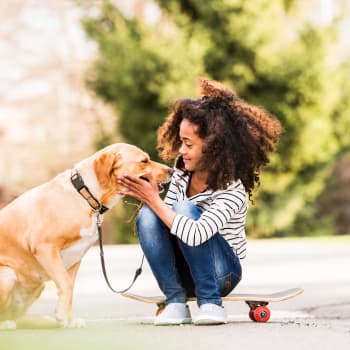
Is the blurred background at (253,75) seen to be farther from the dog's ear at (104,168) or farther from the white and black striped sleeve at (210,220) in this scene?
the white and black striped sleeve at (210,220)

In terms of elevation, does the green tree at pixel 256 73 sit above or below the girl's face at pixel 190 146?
above

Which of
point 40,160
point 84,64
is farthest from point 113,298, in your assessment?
point 84,64

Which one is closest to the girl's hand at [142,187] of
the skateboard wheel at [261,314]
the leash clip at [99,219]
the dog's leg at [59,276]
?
the leash clip at [99,219]

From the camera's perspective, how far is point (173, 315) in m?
4.94

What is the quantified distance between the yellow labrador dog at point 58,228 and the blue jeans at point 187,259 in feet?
0.93

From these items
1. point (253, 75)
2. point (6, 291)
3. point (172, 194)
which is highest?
point (253, 75)

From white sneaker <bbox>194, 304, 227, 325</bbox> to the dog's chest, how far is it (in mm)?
670

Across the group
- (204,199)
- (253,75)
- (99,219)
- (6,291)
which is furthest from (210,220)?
(253,75)

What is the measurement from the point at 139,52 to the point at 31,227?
1339 centimetres

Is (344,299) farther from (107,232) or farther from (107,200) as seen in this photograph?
(107,232)

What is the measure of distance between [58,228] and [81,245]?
0.53 ft

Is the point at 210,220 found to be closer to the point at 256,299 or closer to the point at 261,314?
the point at 256,299

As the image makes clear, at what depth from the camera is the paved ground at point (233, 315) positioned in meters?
4.29

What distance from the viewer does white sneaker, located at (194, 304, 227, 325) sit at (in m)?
4.84
